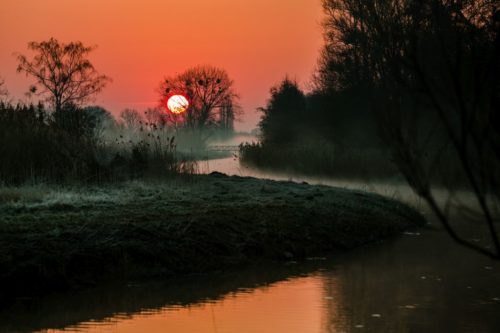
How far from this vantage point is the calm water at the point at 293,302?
21.0 ft

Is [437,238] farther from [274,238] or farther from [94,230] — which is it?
[94,230]

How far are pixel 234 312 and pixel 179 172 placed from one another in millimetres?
8229

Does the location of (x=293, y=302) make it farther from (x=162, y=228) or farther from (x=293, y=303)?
(x=162, y=228)

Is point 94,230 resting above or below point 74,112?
below

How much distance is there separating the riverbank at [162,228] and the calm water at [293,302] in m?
0.34

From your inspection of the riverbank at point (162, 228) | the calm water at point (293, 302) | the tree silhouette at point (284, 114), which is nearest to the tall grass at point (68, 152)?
the riverbank at point (162, 228)

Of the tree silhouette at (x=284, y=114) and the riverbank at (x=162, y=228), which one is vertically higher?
the tree silhouette at (x=284, y=114)

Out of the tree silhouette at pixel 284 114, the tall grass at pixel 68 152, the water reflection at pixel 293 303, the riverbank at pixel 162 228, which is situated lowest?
the water reflection at pixel 293 303

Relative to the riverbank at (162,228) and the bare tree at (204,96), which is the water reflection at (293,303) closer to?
the riverbank at (162,228)

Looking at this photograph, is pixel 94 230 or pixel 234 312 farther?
pixel 94 230

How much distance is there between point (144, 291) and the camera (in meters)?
7.72

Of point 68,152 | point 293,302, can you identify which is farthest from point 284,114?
point 293,302

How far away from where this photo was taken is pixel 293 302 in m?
7.37

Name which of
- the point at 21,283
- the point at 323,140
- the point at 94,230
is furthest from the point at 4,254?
the point at 323,140
